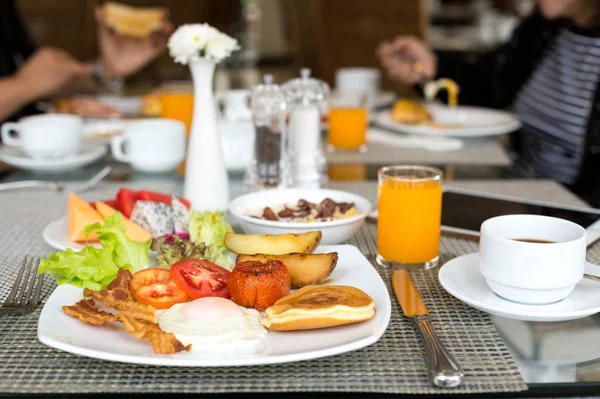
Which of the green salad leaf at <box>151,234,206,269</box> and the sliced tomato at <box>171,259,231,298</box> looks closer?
the sliced tomato at <box>171,259,231,298</box>

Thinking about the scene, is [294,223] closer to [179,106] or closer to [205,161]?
[205,161]

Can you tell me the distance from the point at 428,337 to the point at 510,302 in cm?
14

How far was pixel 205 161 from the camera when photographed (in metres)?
1.29

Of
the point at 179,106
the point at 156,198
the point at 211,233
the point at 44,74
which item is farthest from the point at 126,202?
the point at 44,74

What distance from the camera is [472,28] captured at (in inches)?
233

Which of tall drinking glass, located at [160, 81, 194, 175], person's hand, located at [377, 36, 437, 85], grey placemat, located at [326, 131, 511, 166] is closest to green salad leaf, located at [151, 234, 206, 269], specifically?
grey placemat, located at [326, 131, 511, 166]

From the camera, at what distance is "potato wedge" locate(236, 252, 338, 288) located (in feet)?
2.95

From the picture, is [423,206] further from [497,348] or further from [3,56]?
[3,56]

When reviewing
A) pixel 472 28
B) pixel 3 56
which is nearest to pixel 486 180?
pixel 3 56

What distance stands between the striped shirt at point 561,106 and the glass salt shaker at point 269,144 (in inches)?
39.4

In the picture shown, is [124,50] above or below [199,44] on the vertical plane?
below

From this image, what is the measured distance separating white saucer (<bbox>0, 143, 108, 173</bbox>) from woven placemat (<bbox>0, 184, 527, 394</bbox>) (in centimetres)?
77

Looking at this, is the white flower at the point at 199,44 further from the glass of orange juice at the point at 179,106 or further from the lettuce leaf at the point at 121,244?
the glass of orange juice at the point at 179,106

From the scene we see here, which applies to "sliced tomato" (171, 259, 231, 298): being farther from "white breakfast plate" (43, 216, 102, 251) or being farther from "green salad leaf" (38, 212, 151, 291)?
"white breakfast plate" (43, 216, 102, 251)
